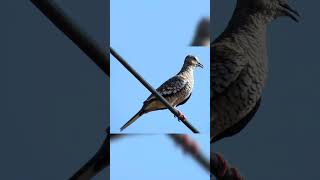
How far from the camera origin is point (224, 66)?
20.5 feet

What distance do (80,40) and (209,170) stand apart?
4.23ft

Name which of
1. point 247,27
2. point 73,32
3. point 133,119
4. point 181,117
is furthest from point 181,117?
point 247,27

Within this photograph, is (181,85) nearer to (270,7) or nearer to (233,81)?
(233,81)

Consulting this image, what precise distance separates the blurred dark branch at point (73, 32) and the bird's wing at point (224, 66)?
1.72 meters

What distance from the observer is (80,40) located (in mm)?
4445

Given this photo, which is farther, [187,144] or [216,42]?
[216,42]

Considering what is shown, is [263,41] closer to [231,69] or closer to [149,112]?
[231,69]

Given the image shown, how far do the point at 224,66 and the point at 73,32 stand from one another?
197cm

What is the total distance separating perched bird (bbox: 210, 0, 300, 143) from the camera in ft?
20.3

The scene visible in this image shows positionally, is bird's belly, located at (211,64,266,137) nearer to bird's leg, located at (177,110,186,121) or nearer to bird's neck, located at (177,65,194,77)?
bird's neck, located at (177,65,194,77)

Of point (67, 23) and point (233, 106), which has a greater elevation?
point (67, 23)

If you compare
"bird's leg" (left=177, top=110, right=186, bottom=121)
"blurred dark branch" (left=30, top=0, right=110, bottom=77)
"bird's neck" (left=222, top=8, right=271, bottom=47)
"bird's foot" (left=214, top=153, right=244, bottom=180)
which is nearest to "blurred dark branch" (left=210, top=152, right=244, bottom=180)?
"bird's foot" (left=214, top=153, right=244, bottom=180)

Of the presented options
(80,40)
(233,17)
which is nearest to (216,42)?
(233,17)

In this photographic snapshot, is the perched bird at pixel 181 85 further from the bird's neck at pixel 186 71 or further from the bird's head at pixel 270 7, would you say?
the bird's head at pixel 270 7
